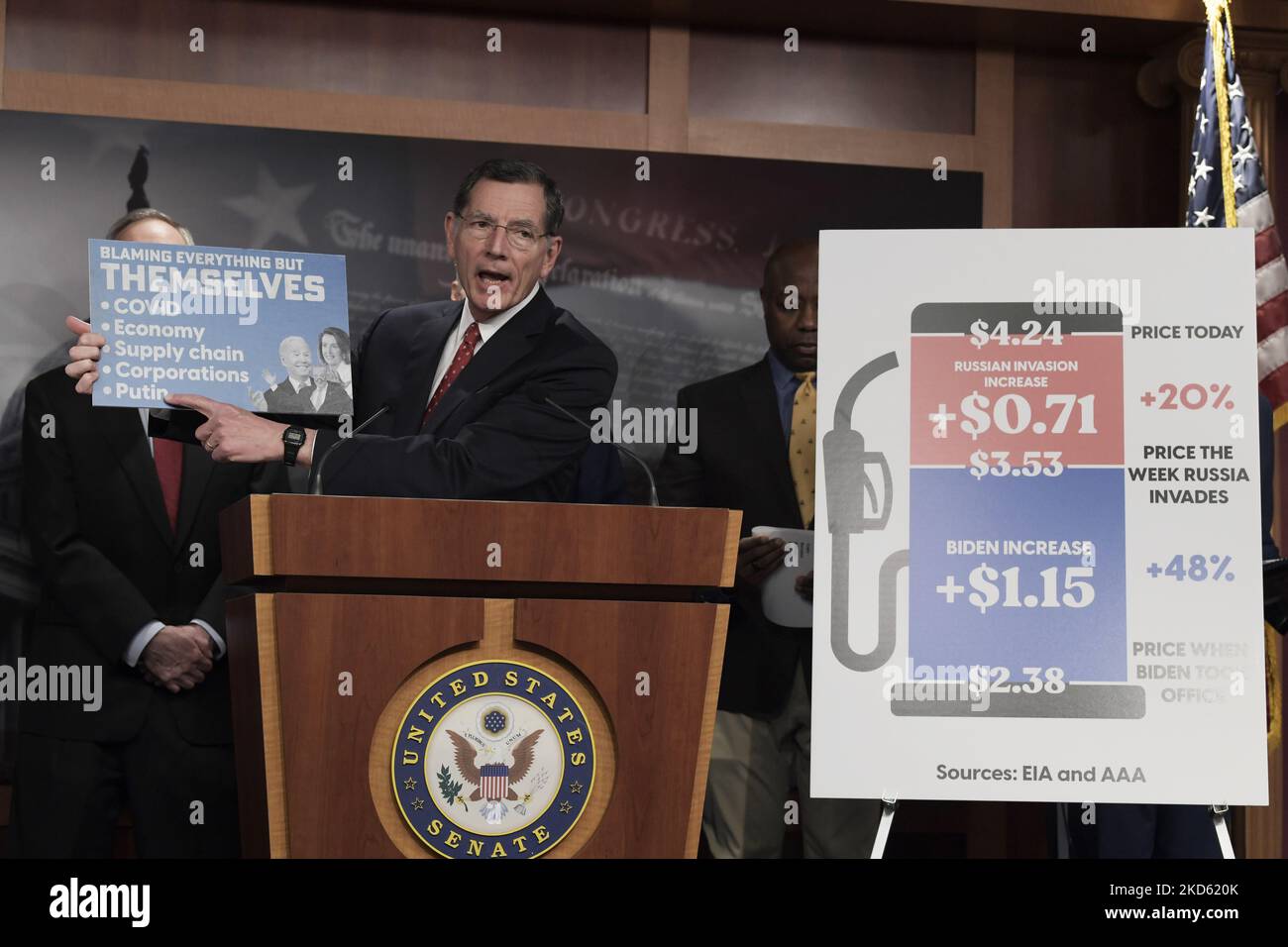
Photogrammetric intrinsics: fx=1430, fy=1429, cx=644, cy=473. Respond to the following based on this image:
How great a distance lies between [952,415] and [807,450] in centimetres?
109

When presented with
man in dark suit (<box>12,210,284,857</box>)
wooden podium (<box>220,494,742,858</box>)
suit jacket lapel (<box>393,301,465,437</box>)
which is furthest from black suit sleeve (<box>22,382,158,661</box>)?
wooden podium (<box>220,494,742,858</box>)

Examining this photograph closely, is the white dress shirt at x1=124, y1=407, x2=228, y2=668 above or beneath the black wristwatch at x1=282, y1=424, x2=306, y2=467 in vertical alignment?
beneath

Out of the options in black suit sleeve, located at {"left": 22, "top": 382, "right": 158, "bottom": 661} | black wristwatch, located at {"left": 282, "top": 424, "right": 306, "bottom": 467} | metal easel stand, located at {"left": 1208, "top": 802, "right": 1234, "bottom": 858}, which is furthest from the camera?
black suit sleeve, located at {"left": 22, "top": 382, "right": 158, "bottom": 661}

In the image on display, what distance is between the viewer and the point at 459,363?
3.73m

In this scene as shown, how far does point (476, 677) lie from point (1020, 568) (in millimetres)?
1112

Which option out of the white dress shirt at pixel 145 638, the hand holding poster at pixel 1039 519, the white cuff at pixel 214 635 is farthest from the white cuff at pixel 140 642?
the hand holding poster at pixel 1039 519

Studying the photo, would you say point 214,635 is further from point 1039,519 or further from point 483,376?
point 1039,519

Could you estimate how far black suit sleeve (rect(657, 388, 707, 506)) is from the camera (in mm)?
3967

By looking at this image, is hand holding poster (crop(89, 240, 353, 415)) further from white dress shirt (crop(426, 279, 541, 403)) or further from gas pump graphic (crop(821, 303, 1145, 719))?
gas pump graphic (crop(821, 303, 1145, 719))

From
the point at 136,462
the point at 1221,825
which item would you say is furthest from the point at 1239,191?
the point at 136,462

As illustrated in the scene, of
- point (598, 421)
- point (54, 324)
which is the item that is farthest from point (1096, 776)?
point (54, 324)

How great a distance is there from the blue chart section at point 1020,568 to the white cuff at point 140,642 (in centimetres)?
198

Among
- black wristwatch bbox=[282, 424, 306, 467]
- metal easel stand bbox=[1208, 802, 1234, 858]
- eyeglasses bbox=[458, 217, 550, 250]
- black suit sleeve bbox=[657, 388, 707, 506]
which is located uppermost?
eyeglasses bbox=[458, 217, 550, 250]

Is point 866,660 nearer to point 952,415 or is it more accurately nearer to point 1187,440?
point 952,415
